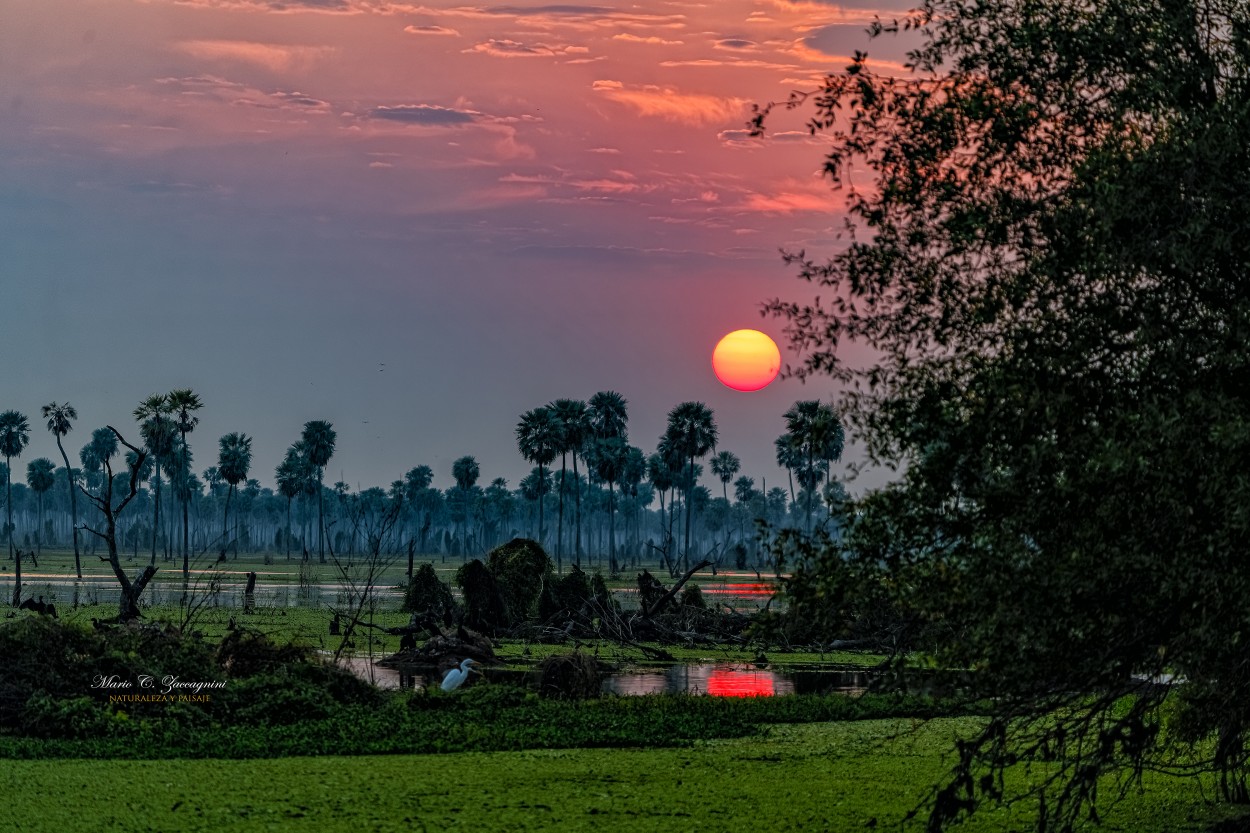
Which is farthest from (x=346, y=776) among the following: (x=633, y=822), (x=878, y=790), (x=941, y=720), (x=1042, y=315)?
(x=941, y=720)

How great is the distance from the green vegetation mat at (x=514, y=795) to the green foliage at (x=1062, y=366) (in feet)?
7.89

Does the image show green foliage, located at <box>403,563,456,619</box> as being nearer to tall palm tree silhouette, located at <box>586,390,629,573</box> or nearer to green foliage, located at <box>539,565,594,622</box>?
green foliage, located at <box>539,565,594,622</box>

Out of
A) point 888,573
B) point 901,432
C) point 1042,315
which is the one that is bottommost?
point 888,573

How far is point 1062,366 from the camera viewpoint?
34.7ft

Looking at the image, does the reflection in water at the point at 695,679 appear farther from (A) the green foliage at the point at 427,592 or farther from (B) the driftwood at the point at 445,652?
(A) the green foliage at the point at 427,592

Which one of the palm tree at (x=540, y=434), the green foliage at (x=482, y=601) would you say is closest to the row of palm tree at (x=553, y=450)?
the palm tree at (x=540, y=434)

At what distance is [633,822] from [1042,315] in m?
7.09

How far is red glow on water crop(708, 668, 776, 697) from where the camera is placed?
30.1m

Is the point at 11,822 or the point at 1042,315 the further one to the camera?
the point at 11,822

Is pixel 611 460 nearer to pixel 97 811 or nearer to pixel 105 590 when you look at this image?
pixel 105 590

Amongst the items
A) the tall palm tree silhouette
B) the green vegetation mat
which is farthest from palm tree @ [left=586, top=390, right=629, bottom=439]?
the green vegetation mat

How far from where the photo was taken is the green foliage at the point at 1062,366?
9.88 metres

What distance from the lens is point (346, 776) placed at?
1667 cm

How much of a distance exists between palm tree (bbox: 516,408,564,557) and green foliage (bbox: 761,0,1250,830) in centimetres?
9978
